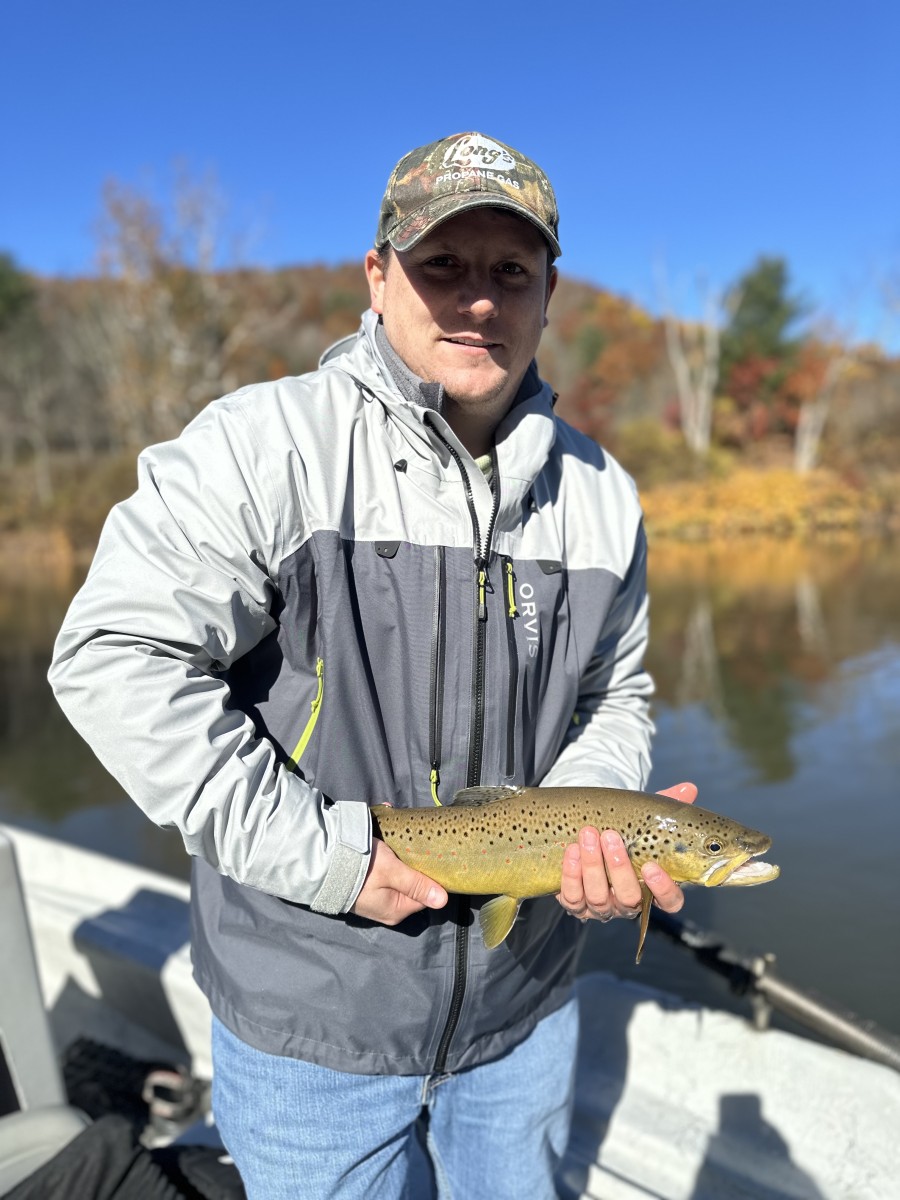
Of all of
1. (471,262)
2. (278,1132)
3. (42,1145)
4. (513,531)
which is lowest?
(42,1145)

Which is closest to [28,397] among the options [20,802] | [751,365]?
[751,365]

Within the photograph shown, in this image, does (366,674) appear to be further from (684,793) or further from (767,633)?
(767,633)

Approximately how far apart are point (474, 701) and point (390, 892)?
1.36 feet

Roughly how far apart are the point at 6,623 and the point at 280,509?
16.6 m

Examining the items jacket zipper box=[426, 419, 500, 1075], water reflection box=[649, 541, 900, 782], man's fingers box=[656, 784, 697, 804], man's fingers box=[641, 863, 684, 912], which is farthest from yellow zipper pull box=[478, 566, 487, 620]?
water reflection box=[649, 541, 900, 782]

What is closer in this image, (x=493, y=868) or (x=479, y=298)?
(x=479, y=298)

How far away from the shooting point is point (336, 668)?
1768 mm

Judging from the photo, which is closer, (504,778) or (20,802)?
(504,778)

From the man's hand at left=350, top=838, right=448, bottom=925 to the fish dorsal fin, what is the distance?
0.18 metres

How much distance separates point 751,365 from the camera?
3841 cm

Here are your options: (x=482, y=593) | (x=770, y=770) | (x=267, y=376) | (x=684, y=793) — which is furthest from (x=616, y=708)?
(x=267, y=376)

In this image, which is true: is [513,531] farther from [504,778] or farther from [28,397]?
[28,397]

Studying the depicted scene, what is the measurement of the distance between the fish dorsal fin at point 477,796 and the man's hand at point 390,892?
0.59 feet

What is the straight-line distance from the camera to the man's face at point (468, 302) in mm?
1830
